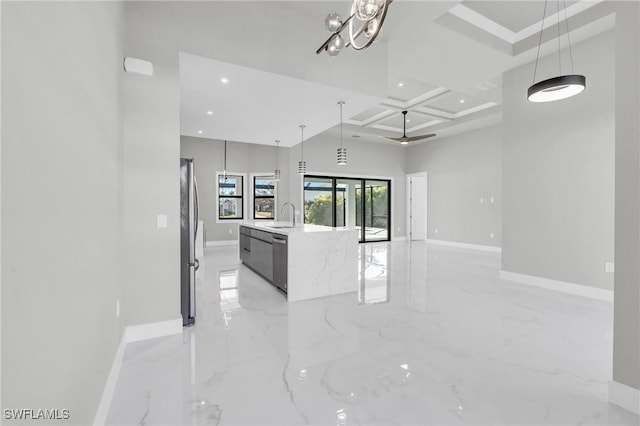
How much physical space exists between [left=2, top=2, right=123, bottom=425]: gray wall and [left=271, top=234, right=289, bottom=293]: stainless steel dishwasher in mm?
2218

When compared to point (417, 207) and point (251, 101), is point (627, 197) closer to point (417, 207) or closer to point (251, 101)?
point (251, 101)

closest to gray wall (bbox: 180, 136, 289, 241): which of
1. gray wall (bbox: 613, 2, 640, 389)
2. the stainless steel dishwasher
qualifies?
the stainless steel dishwasher

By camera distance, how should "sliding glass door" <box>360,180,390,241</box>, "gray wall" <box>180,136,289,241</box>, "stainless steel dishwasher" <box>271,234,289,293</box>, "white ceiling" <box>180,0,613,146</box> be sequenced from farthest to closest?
1. "sliding glass door" <box>360,180,390,241</box>
2. "gray wall" <box>180,136,289,241</box>
3. "stainless steel dishwasher" <box>271,234,289,293</box>
4. "white ceiling" <box>180,0,613,146</box>

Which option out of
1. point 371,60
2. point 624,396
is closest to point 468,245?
point 371,60

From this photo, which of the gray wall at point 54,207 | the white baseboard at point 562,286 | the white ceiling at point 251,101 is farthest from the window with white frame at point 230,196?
the gray wall at point 54,207

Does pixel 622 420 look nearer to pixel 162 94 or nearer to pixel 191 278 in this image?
pixel 191 278

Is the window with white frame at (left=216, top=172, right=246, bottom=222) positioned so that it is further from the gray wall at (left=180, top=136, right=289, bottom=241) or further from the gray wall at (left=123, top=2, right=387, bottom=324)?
the gray wall at (left=123, top=2, right=387, bottom=324)

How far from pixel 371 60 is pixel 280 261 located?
2.85m

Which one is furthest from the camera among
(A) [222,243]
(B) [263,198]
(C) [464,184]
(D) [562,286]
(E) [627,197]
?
(B) [263,198]

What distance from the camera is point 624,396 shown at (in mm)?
1731

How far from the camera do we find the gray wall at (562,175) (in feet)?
12.6

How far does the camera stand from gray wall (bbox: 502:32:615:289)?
3830mm

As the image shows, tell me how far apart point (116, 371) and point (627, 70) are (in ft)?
11.9

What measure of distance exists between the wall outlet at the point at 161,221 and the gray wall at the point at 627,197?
3287 mm
